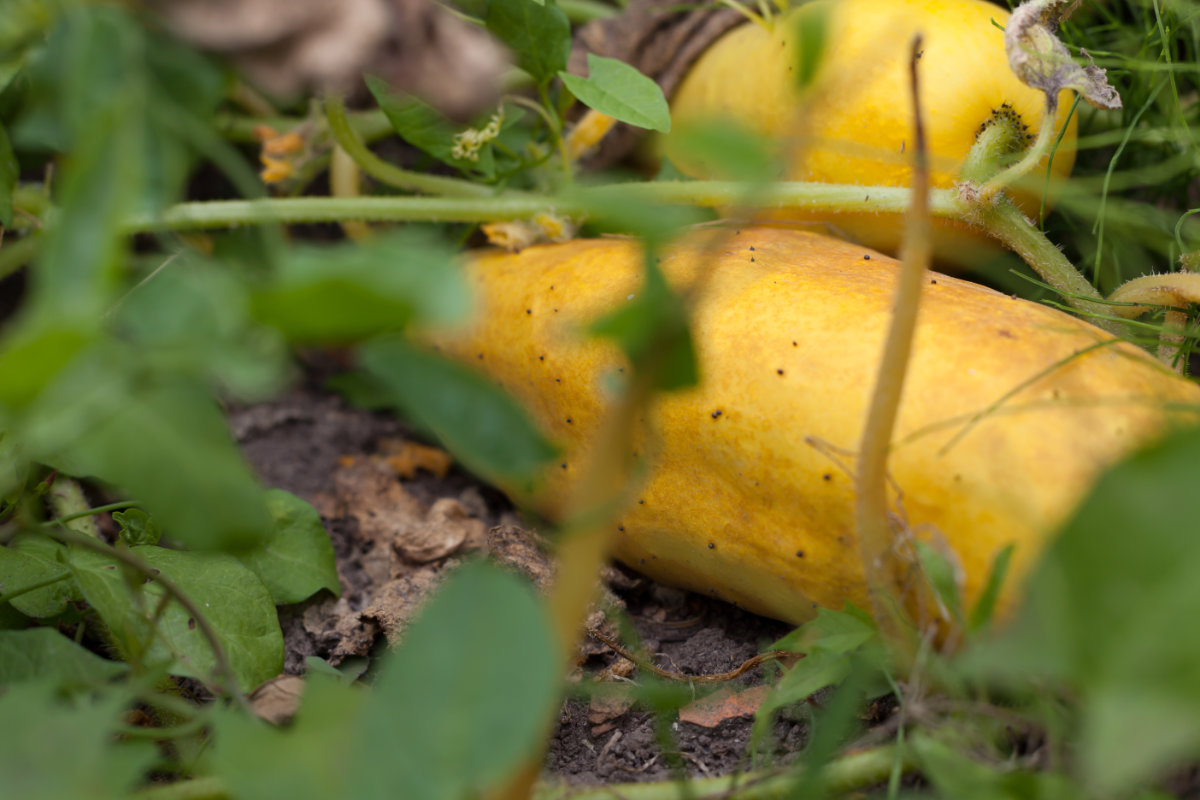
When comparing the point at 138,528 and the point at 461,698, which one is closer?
the point at 461,698

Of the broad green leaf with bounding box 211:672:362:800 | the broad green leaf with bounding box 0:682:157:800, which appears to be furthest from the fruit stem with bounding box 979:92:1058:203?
the broad green leaf with bounding box 0:682:157:800

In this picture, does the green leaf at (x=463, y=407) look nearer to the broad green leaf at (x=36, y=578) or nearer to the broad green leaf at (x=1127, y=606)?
the broad green leaf at (x=1127, y=606)

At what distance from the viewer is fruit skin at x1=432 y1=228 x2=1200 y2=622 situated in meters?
0.85

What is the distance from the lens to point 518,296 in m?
1.28

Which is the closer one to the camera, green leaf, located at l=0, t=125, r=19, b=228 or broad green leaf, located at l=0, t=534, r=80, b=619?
broad green leaf, located at l=0, t=534, r=80, b=619

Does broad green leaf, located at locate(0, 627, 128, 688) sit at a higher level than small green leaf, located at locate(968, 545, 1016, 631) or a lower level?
lower

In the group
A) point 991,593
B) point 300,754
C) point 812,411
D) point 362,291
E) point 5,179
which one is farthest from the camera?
point 5,179

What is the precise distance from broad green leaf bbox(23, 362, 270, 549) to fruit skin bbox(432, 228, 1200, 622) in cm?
42

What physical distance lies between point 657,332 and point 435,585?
687mm

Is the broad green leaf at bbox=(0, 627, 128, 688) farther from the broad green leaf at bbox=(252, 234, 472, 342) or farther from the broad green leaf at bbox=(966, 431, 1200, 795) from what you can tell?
the broad green leaf at bbox=(966, 431, 1200, 795)

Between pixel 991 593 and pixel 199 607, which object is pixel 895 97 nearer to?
pixel 991 593

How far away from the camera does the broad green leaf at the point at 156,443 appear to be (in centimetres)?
53

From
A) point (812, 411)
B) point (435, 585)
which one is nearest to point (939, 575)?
point (812, 411)

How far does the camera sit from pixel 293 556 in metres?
1.15
